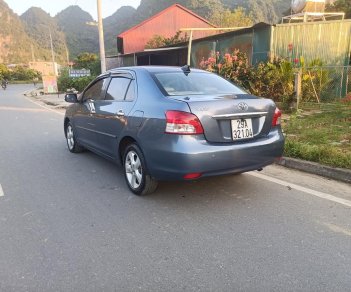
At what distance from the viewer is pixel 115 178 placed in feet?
17.4

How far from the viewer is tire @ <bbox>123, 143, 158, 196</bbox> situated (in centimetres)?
432

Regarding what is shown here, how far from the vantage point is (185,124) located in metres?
3.79

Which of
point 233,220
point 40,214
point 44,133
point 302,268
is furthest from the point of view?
point 44,133

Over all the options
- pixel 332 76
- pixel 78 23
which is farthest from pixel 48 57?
pixel 332 76

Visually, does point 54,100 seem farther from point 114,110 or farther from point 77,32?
point 77,32

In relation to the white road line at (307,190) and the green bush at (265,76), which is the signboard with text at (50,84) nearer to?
the green bush at (265,76)

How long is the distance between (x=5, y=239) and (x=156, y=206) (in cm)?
160

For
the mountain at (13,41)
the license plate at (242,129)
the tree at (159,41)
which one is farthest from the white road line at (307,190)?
the mountain at (13,41)

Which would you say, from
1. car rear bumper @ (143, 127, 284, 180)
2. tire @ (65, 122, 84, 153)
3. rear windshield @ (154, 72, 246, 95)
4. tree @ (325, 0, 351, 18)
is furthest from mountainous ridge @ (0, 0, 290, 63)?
car rear bumper @ (143, 127, 284, 180)

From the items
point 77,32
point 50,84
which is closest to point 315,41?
point 50,84

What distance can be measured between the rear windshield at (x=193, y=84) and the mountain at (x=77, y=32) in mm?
101479

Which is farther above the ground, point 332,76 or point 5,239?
point 332,76

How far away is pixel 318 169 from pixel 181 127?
2.51m

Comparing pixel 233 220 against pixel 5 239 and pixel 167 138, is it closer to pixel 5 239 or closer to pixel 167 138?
pixel 167 138
